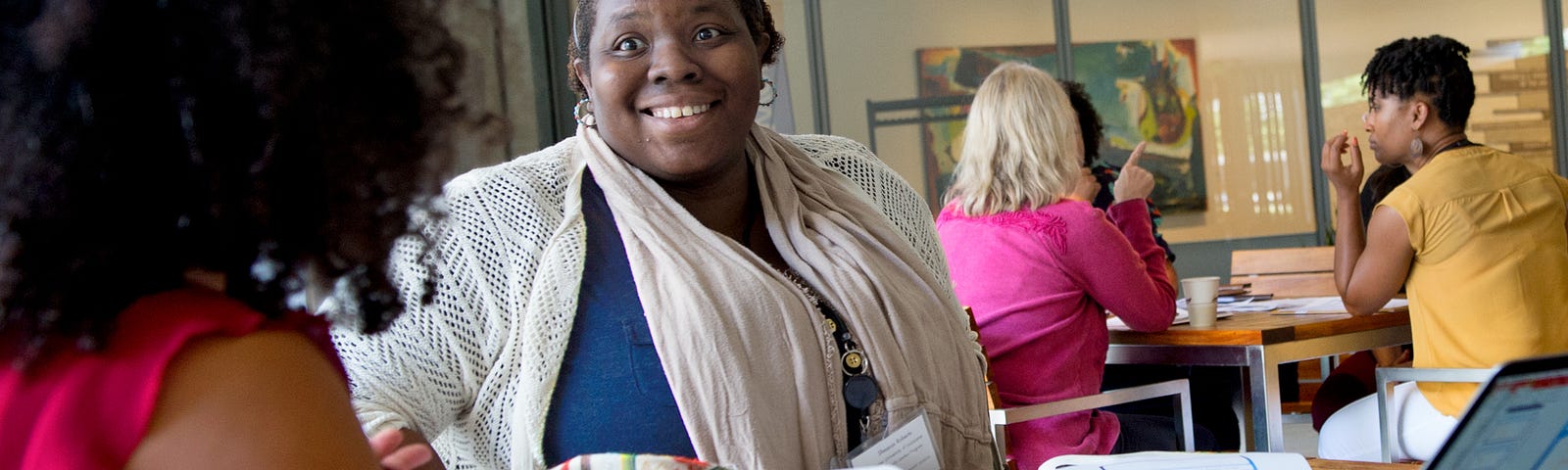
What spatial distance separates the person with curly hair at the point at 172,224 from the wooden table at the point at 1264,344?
2799mm

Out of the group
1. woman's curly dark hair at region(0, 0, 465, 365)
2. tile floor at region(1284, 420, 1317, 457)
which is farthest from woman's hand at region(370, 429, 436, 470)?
tile floor at region(1284, 420, 1317, 457)

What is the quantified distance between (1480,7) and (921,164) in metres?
3.66

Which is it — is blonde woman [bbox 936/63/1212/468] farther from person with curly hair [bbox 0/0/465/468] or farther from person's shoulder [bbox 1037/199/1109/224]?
person with curly hair [bbox 0/0/465/468]

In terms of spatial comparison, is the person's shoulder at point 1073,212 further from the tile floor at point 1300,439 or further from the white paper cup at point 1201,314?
the tile floor at point 1300,439

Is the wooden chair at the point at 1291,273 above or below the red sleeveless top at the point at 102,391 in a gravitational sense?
below

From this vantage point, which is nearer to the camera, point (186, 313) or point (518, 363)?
point (186, 313)

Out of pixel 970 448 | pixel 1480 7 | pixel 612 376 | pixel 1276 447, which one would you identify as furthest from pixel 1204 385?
pixel 1480 7

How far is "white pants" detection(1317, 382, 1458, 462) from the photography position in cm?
306

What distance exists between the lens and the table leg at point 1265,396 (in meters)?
3.20

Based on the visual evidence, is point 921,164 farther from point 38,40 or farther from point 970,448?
point 38,40

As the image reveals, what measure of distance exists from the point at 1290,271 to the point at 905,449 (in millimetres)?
3796

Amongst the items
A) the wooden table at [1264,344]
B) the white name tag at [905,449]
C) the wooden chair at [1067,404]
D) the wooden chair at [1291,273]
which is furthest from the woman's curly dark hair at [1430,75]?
the white name tag at [905,449]

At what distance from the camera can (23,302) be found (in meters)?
0.70

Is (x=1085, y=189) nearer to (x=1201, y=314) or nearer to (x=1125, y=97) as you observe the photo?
(x=1201, y=314)
